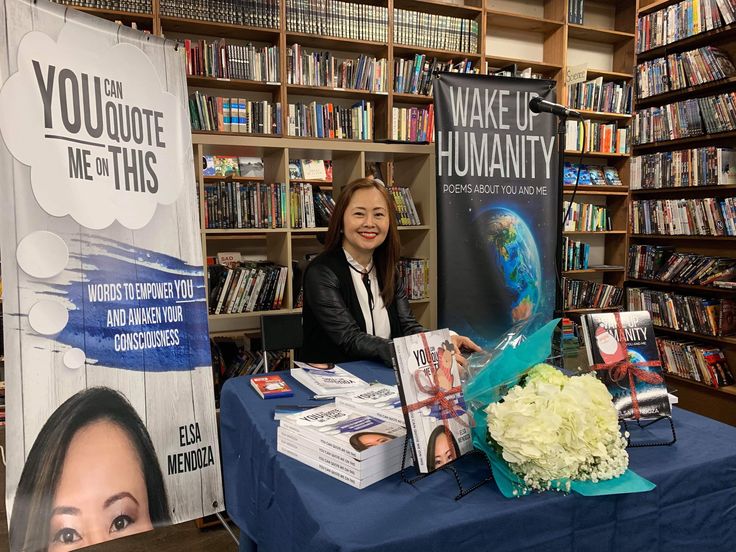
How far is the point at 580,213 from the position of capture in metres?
4.57

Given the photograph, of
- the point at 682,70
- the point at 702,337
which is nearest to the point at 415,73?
the point at 682,70

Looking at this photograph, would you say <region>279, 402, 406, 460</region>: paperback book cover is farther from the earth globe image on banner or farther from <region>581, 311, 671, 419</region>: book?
the earth globe image on banner

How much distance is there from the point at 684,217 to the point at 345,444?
386 centimetres

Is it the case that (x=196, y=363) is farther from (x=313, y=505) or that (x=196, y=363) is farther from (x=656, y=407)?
(x=656, y=407)

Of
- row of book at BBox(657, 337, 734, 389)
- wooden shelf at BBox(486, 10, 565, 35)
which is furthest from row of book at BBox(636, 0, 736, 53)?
row of book at BBox(657, 337, 734, 389)

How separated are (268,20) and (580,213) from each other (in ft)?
9.50

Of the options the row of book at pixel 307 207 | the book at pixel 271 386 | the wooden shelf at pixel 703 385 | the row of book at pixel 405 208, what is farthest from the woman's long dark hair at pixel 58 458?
the wooden shelf at pixel 703 385

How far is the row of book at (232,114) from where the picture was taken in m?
3.56

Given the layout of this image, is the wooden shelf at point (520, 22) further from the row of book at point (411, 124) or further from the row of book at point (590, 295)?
the row of book at point (590, 295)

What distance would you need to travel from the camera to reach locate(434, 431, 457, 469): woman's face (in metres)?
1.02

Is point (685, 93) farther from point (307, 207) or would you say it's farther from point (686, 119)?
point (307, 207)

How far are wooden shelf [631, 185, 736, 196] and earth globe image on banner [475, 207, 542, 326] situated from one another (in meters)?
1.95

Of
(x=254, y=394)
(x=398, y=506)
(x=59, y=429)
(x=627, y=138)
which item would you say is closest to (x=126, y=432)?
(x=59, y=429)

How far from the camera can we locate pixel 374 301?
2.21 metres
